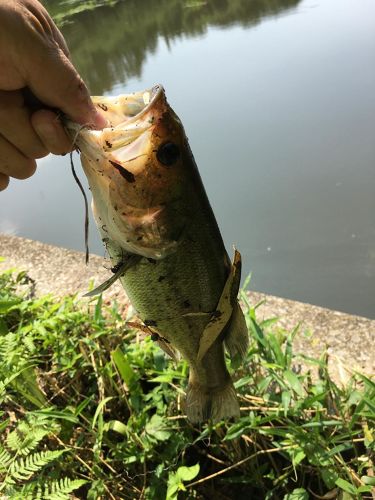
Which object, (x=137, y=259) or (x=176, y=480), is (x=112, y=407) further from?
(x=137, y=259)

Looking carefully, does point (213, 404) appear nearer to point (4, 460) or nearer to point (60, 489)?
point (60, 489)

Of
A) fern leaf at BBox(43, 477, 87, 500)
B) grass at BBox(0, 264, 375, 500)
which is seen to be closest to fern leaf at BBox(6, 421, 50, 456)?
grass at BBox(0, 264, 375, 500)

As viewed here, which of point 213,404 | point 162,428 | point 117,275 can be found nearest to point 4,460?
point 162,428

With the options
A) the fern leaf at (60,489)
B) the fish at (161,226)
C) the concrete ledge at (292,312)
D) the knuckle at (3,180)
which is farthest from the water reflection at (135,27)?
the fern leaf at (60,489)

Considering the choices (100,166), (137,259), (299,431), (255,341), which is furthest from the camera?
(255,341)

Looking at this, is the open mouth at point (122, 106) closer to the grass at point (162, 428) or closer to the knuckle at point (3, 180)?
the knuckle at point (3, 180)

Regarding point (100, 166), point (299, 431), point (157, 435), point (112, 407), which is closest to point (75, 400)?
point (112, 407)
